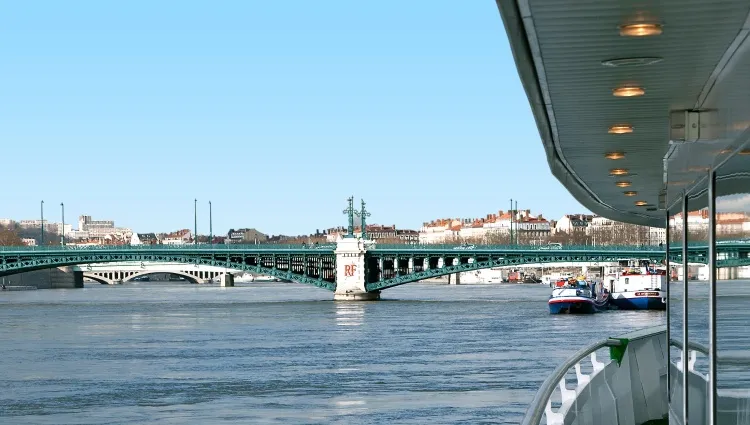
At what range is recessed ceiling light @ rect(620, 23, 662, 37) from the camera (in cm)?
432

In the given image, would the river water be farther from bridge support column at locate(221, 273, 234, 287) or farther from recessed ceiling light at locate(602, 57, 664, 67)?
bridge support column at locate(221, 273, 234, 287)

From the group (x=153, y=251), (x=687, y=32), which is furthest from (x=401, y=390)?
(x=153, y=251)

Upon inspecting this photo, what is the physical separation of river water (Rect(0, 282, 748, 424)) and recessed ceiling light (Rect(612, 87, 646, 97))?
17710 mm

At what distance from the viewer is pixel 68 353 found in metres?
40.2

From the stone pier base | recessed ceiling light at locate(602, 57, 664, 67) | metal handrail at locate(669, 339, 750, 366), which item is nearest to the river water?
the stone pier base

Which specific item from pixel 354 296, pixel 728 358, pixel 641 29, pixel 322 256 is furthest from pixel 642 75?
pixel 322 256

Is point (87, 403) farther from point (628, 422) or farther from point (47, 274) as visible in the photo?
point (47, 274)

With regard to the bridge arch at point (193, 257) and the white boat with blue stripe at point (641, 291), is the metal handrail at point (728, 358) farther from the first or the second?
the bridge arch at point (193, 257)

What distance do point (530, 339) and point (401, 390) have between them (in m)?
15.6

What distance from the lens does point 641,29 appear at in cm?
435

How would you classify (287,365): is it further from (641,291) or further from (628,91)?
(641,291)

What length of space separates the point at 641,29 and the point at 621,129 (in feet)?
7.86

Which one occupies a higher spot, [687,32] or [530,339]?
[687,32]

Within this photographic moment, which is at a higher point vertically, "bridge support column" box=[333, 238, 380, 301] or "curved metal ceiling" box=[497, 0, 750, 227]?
"curved metal ceiling" box=[497, 0, 750, 227]
